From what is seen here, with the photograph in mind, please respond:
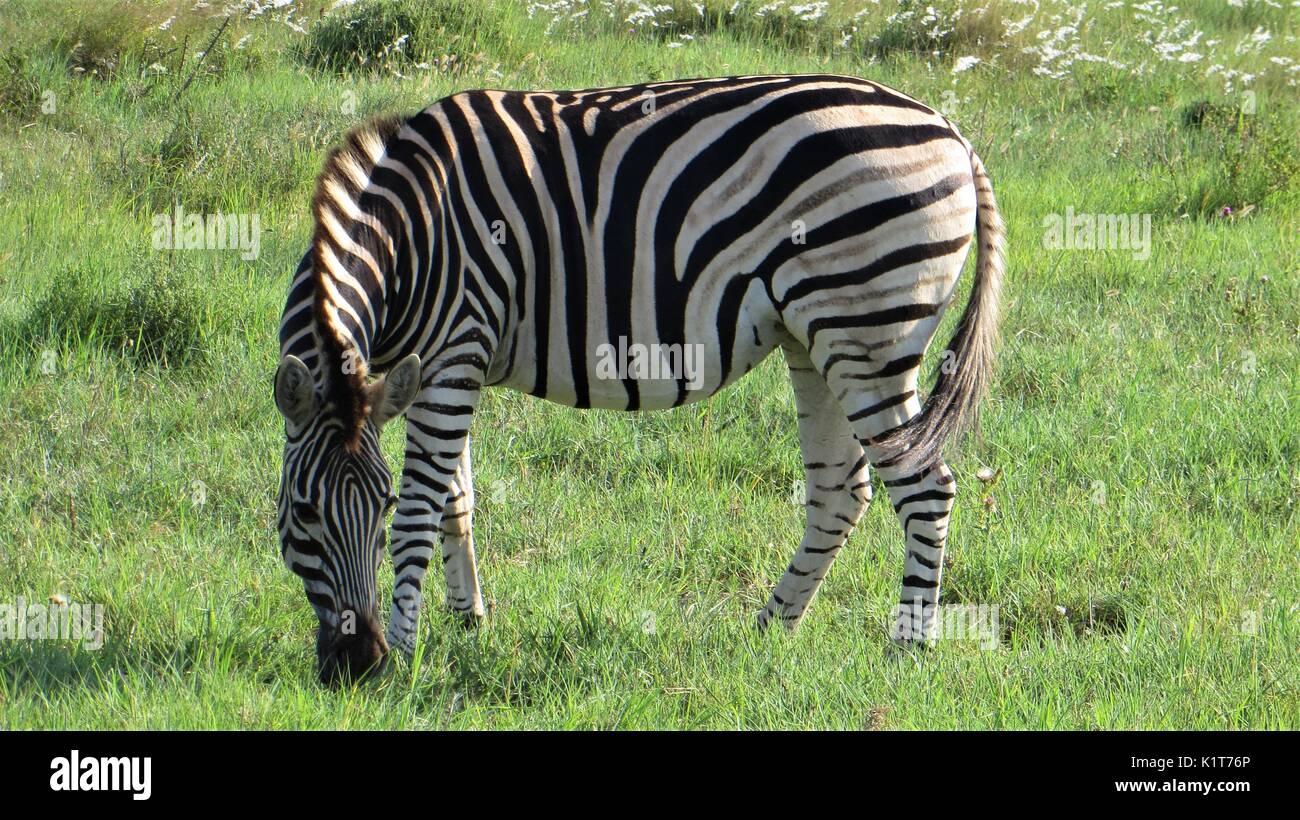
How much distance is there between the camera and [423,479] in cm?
506

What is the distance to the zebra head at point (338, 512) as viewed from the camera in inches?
177

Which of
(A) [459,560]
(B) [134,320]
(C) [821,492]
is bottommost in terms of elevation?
(A) [459,560]

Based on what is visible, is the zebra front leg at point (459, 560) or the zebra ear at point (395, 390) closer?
the zebra ear at point (395, 390)

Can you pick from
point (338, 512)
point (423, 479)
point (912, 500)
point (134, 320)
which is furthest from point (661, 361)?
point (134, 320)

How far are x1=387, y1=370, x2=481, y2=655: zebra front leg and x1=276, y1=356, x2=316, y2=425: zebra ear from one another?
581 millimetres

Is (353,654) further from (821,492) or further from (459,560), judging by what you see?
(821,492)

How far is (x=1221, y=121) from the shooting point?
11844 millimetres

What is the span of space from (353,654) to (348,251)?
1.49 metres

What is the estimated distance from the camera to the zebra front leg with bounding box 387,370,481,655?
5012mm

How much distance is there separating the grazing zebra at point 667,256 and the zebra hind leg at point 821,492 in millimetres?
403

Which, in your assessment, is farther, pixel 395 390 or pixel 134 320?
pixel 134 320

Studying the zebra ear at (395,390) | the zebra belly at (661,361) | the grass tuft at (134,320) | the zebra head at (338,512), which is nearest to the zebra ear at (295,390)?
the zebra head at (338,512)

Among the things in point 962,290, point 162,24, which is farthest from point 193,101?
point 962,290

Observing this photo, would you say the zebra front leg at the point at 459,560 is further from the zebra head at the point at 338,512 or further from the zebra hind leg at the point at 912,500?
the zebra hind leg at the point at 912,500
